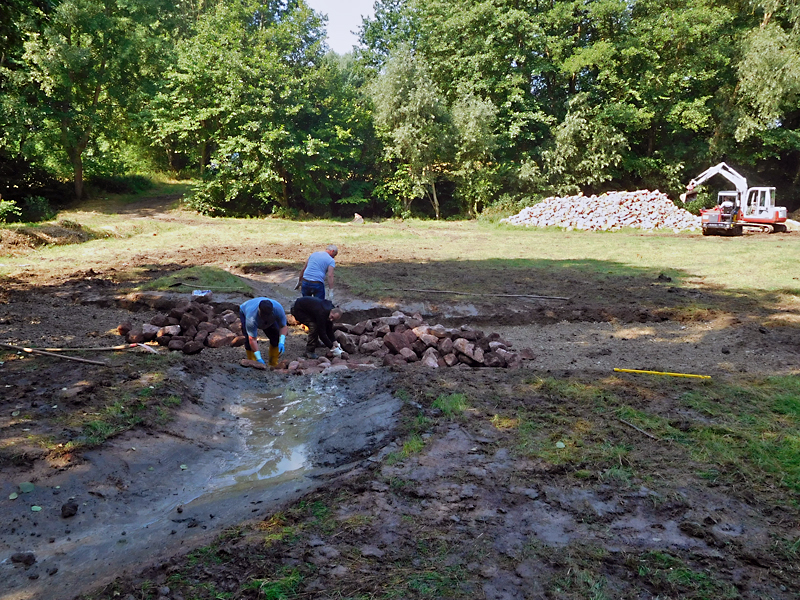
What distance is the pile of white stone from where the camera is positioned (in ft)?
89.2

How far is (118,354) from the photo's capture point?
24.9ft

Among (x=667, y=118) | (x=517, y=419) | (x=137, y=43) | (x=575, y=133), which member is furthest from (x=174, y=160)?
(x=517, y=419)

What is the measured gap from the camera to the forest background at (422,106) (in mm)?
26406

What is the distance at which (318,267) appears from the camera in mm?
9930

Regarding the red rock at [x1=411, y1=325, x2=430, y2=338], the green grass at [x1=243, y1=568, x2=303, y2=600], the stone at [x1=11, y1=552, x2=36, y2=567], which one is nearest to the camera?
the green grass at [x1=243, y1=568, x2=303, y2=600]

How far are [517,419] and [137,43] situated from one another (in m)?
27.3

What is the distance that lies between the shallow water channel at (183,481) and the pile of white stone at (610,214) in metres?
22.9

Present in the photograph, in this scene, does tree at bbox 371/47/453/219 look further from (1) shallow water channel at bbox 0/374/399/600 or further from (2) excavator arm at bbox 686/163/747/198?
(1) shallow water channel at bbox 0/374/399/600

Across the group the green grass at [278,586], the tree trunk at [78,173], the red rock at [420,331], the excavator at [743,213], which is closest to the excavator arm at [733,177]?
the excavator at [743,213]

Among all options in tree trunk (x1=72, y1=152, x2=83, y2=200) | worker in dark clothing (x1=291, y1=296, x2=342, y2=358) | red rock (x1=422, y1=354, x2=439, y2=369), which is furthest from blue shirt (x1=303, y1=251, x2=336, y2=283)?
tree trunk (x1=72, y1=152, x2=83, y2=200)

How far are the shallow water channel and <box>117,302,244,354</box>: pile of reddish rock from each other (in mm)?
1896

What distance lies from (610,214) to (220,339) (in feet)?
75.6

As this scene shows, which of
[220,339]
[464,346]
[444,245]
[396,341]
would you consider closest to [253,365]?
[220,339]

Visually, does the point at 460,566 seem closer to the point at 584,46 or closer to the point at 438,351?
the point at 438,351
